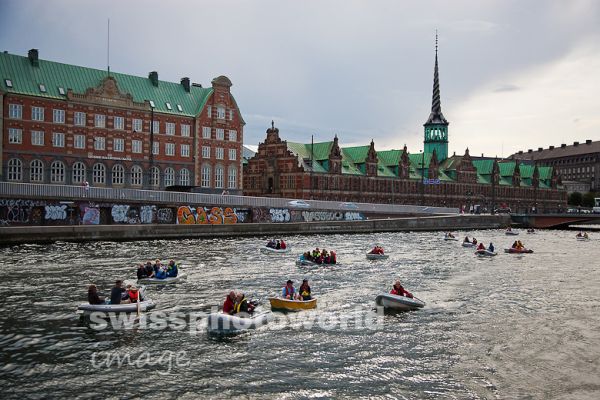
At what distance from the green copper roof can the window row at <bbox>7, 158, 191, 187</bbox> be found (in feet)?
32.5

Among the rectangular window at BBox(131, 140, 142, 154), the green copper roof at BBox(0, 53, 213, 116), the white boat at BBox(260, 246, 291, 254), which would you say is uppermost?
the green copper roof at BBox(0, 53, 213, 116)

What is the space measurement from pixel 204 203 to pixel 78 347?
5731 cm

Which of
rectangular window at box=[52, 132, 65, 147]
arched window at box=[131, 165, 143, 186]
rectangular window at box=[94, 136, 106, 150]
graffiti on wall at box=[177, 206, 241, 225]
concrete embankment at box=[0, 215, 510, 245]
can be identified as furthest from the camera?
arched window at box=[131, 165, 143, 186]

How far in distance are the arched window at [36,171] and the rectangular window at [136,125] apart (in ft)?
50.5

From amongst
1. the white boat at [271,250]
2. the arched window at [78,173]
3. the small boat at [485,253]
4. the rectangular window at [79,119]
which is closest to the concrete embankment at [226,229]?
the white boat at [271,250]

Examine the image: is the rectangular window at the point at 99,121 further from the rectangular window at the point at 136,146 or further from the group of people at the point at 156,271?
the group of people at the point at 156,271

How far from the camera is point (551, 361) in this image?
24.9m

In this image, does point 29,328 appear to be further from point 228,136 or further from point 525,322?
point 228,136

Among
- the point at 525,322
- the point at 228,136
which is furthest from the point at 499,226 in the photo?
the point at 525,322

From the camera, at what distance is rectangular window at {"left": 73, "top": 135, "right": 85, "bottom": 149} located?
8775 cm

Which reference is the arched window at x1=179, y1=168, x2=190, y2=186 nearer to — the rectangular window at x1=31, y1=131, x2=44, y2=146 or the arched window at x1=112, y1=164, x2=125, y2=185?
the arched window at x1=112, y1=164, x2=125, y2=185

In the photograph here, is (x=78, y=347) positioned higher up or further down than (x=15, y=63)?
further down

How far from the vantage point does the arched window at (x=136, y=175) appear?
92875 mm

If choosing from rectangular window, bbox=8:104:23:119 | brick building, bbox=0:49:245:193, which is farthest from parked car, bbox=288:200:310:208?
rectangular window, bbox=8:104:23:119
